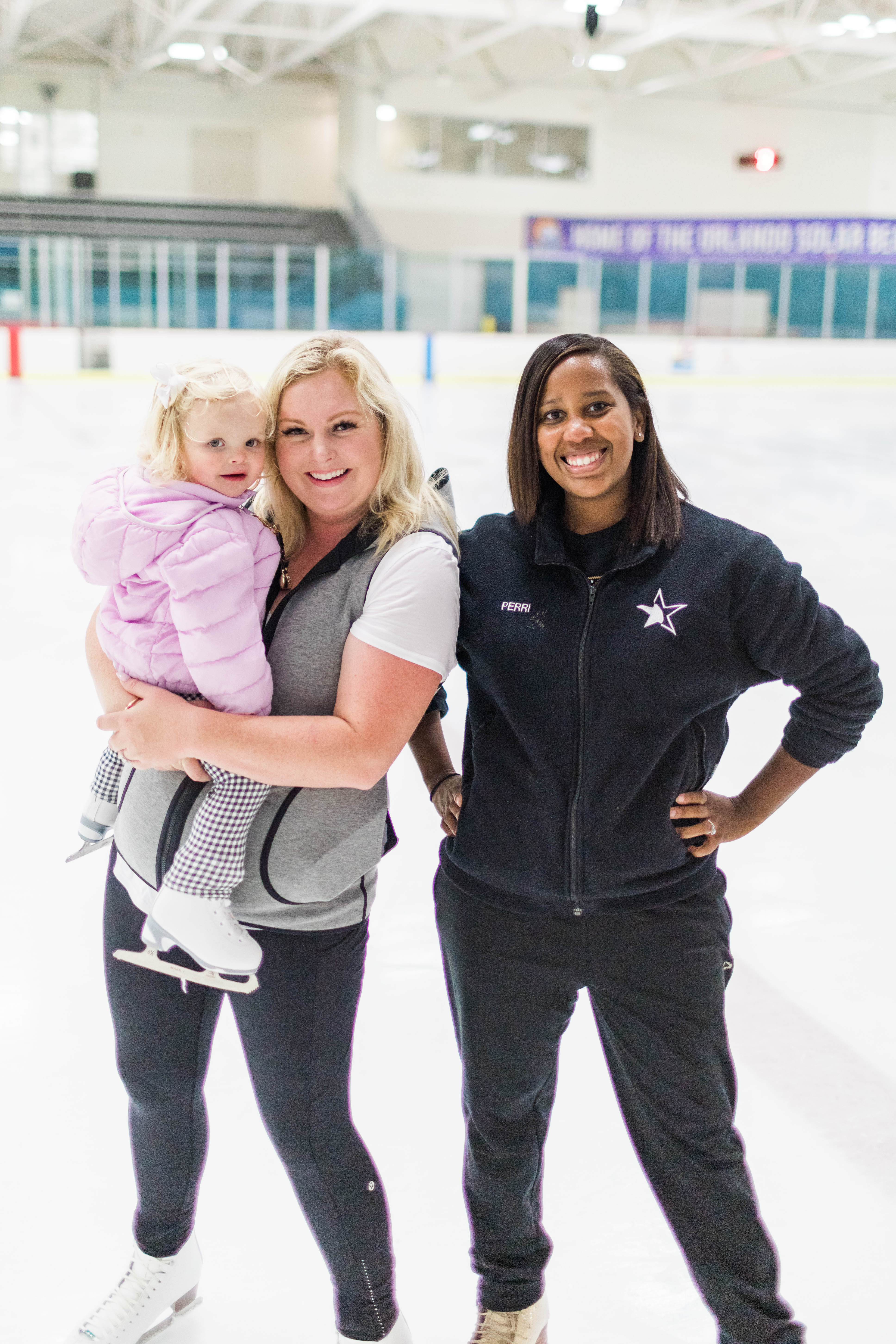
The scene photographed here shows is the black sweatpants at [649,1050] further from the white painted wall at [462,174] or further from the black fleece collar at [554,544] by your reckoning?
the white painted wall at [462,174]

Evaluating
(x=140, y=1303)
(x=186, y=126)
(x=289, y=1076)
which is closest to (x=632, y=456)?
(x=289, y=1076)

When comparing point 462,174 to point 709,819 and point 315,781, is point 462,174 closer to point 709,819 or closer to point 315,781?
point 709,819

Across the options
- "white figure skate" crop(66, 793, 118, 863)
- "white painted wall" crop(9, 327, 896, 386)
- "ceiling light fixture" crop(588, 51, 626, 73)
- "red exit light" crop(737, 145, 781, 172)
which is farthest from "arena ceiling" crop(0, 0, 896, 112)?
"white figure skate" crop(66, 793, 118, 863)

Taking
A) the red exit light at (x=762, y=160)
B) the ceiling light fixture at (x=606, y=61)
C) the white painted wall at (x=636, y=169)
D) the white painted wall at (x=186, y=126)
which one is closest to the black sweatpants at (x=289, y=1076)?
the ceiling light fixture at (x=606, y=61)

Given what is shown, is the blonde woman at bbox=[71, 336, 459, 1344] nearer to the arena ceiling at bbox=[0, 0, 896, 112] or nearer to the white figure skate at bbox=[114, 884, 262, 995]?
the white figure skate at bbox=[114, 884, 262, 995]

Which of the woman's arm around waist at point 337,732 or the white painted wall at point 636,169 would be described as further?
the white painted wall at point 636,169

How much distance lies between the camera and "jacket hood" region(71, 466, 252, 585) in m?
1.64

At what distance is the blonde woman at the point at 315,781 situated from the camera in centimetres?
156

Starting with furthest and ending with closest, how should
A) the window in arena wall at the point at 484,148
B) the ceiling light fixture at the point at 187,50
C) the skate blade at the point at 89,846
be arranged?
the window in arena wall at the point at 484,148 < the ceiling light fixture at the point at 187,50 < the skate blade at the point at 89,846

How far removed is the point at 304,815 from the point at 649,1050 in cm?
55

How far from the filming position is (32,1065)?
103 inches

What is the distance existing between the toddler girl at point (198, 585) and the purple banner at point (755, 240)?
78.2 ft

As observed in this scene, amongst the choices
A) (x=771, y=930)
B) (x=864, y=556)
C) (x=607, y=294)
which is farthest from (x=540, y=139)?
(x=771, y=930)

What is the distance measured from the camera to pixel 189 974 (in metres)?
1.68
